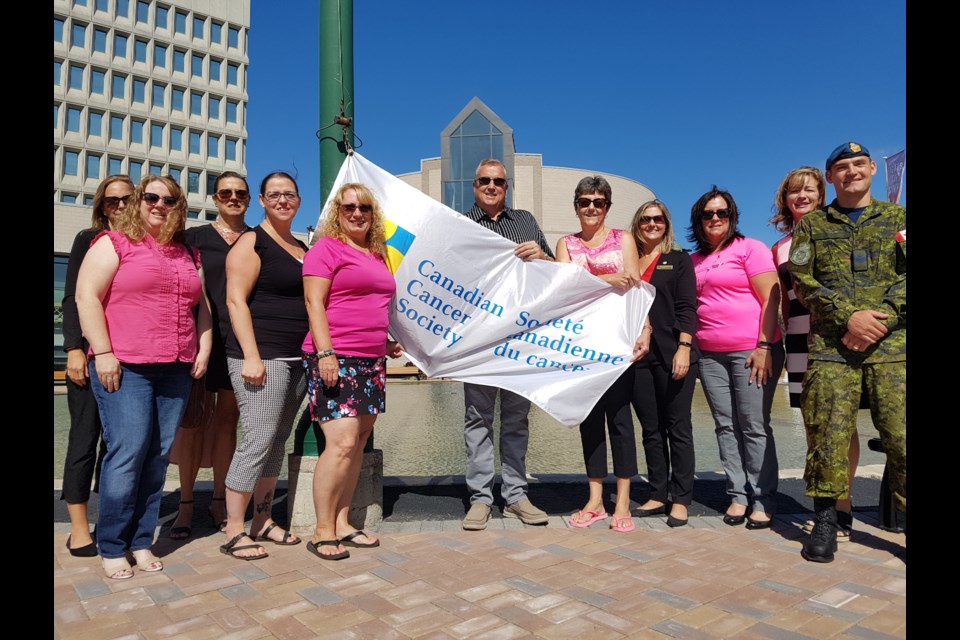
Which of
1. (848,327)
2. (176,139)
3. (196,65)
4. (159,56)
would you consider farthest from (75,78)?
(848,327)

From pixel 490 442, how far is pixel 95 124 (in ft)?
175

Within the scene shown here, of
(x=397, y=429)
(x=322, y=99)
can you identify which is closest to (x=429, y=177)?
(x=397, y=429)

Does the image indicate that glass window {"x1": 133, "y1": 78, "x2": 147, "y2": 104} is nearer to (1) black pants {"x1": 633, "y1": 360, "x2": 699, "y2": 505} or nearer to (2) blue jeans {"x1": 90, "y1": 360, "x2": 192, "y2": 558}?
(2) blue jeans {"x1": 90, "y1": 360, "x2": 192, "y2": 558}

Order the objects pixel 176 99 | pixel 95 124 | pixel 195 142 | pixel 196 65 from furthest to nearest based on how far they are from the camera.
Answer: pixel 196 65 < pixel 195 142 < pixel 176 99 < pixel 95 124

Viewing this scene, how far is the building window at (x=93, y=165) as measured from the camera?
4700 cm

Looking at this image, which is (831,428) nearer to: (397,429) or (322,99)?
(322,99)

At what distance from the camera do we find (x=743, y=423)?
14.0 ft

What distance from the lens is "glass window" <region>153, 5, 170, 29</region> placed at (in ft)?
165

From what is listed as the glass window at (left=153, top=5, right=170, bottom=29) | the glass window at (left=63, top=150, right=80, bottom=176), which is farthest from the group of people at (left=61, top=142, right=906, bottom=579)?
the glass window at (left=153, top=5, right=170, bottom=29)

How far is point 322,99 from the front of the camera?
4359mm

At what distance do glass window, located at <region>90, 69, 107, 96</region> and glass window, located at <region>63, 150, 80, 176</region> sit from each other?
15.8ft

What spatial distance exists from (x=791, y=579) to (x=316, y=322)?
2675 mm

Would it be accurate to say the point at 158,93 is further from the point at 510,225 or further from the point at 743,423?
the point at 743,423

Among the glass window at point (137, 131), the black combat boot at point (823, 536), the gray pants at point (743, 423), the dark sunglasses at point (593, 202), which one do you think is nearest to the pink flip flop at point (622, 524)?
the gray pants at point (743, 423)
